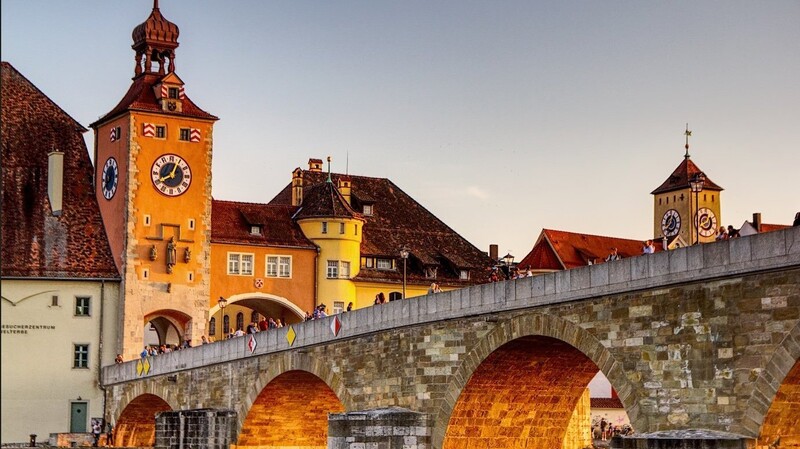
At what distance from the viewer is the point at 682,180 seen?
9769 centimetres

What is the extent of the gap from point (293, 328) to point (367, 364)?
5187 mm

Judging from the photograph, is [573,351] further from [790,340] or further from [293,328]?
[293,328]

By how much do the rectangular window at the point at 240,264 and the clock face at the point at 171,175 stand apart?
4.46m

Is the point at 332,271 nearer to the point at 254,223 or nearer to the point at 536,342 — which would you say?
the point at 254,223

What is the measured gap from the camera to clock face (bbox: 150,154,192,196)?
62688 millimetres

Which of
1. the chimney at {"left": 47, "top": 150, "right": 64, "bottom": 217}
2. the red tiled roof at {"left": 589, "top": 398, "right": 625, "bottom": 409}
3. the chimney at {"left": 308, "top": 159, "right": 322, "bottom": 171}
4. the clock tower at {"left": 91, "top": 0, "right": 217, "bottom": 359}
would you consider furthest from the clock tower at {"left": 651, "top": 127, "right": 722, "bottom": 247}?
the chimney at {"left": 47, "top": 150, "right": 64, "bottom": 217}

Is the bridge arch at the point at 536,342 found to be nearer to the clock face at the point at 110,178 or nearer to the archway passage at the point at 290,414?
the archway passage at the point at 290,414

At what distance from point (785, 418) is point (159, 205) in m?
42.7

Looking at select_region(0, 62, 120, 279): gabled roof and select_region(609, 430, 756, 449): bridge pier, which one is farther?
select_region(0, 62, 120, 279): gabled roof

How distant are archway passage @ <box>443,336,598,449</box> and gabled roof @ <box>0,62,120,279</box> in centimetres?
3192

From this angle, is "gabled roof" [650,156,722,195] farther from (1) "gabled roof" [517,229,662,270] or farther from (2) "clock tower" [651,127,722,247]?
(1) "gabled roof" [517,229,662,270]

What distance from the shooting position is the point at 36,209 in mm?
63156

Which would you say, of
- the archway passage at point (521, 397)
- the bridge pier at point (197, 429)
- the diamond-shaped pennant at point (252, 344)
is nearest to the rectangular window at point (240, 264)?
the bridge pier at point (197, 429)

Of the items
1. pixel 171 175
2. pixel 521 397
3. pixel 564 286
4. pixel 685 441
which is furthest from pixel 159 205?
pixel 685 441
